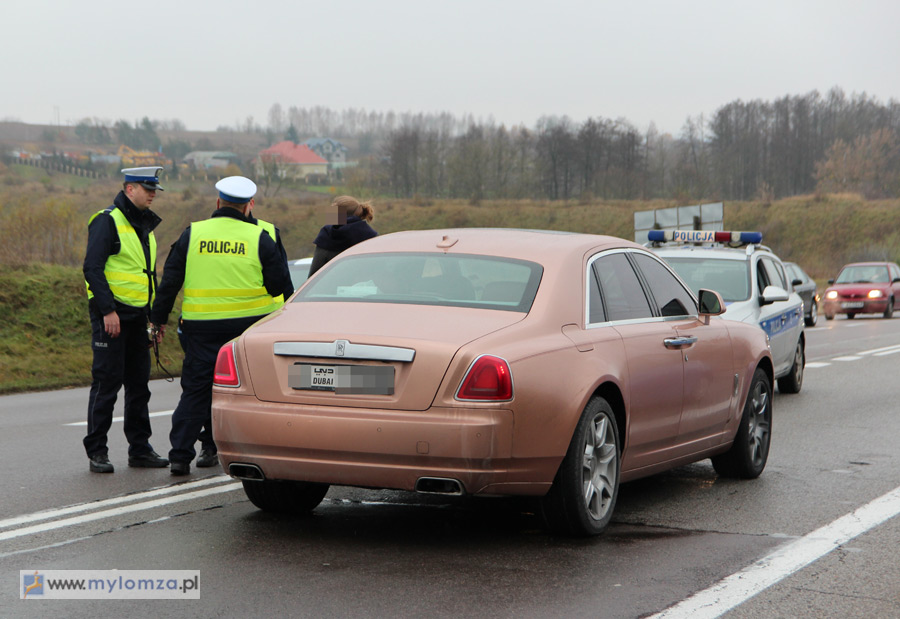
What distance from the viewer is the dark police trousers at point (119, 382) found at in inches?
294

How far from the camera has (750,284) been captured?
12.1 meters

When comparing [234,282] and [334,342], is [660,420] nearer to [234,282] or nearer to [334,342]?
[334,342]

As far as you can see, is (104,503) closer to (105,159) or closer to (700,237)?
(700,237)

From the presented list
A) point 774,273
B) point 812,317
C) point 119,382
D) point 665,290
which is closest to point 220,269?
point 119,382

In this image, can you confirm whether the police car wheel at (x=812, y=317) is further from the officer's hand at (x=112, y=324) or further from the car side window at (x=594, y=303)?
the officer's hand at (x=112, y=324)

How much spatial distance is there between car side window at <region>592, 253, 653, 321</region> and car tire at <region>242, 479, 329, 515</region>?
1878 mm

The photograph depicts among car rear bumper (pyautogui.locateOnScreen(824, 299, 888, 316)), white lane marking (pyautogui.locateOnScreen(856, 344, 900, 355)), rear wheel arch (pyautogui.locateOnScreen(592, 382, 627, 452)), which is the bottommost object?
car rear bumper (pyautogui.locateOnScreen(824, 299, 888, 316))

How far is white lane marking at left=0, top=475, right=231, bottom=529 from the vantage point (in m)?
5.98

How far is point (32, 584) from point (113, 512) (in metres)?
1.50

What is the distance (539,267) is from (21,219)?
20.5 metres

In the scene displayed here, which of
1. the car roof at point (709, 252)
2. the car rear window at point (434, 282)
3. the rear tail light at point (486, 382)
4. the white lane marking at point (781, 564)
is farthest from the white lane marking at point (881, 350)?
the rear tail light at point (486, 382)

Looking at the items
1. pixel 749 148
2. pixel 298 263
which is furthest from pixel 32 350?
pixel 749 148

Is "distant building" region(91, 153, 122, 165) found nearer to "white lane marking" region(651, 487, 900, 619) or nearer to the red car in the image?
the red car

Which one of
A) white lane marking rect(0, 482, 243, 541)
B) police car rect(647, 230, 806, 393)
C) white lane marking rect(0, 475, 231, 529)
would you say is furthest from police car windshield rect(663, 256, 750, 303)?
white lane marking rect(0, 482, 243, 541)
